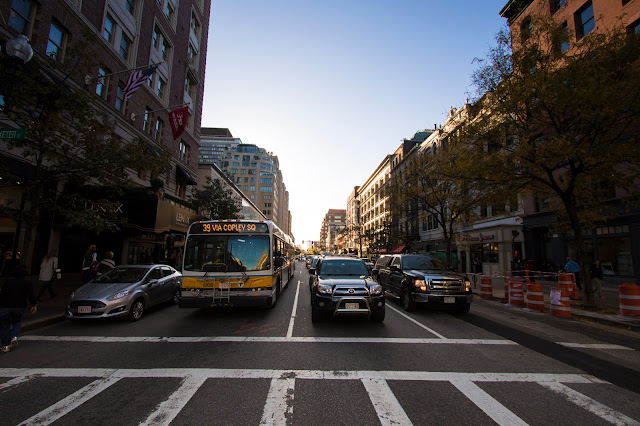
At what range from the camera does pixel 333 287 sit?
7656mm

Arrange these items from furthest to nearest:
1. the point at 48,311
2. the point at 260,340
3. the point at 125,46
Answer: the point at 125,46 → the point at 48,311 → the point at 260,340

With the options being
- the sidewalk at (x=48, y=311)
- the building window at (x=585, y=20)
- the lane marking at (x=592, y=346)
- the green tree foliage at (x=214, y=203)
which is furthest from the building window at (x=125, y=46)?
the building window at (x=585, y=20)

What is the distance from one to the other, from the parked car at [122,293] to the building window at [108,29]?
51.9 feet

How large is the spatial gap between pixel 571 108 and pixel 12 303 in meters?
16.5

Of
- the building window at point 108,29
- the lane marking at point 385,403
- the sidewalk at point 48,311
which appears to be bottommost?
the lane marking at point 385,403

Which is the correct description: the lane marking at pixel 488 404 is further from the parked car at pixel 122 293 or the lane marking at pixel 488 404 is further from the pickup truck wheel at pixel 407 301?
the parked car at pixel 122 293

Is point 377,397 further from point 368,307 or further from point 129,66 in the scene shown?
point 129,66

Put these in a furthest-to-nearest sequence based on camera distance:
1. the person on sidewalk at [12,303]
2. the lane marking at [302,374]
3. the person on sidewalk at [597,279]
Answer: the person on sidewalk at [597,279] → the person on sidewalk at [12,303] → the lane marking at [302,374]

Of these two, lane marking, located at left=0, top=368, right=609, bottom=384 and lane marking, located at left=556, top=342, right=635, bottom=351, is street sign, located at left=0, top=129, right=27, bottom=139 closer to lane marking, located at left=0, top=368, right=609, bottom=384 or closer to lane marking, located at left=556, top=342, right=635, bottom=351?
lane marking, located at left=0, top=368, right=609, bottom=384

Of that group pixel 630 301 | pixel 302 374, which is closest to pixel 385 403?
pixel 302 374

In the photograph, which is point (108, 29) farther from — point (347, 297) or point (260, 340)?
point (347, 297)

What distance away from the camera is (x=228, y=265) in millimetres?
8703

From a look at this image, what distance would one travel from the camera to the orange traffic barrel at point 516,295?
461 inches

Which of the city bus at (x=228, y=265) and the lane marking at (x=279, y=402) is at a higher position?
the city bus at (x=228, y=265)
